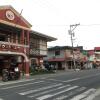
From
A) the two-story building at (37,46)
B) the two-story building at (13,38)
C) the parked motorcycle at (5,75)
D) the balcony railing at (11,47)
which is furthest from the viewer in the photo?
the two-story building at (37,46)

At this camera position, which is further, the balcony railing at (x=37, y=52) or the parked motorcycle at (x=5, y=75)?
the balcony railing at (x=37, y=52)

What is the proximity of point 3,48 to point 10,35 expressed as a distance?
5.79m

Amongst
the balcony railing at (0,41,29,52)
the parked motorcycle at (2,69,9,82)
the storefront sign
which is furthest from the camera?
the storefront sign

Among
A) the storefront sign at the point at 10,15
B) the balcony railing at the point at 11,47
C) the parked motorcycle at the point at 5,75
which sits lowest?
the parked motorcycle at the point at 5,75

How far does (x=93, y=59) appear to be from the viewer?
330 feet

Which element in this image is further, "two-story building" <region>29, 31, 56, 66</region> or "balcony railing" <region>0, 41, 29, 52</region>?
"two-story building" <region>29, 31, 56, 66</region>

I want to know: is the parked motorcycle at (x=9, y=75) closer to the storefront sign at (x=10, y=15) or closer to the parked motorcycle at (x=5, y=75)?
the parked motorcycle at (x=5, y=75)

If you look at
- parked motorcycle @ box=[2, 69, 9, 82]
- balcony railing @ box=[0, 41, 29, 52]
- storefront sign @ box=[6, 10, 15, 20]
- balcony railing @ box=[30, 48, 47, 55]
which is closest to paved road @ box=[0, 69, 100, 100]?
parked motorcycle @ box=[2, 69, 9, 82]

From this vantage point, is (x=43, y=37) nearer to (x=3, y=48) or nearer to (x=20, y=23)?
(x=20, y=23)

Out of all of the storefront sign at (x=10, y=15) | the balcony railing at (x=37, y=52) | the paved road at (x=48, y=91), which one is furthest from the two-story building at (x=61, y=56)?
the paved road at (x=48, y=91)

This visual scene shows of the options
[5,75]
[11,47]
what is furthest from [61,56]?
[5,75]

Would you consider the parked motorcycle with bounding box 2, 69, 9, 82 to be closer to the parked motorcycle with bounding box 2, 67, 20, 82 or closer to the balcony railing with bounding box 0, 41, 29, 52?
the parked motorcycle with bounding box 2, 67, 20, 82

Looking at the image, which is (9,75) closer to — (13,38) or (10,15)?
(10,15)

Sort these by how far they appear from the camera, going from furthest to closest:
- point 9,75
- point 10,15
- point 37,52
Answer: point 37,52 < point 10,15 < point 9,75
